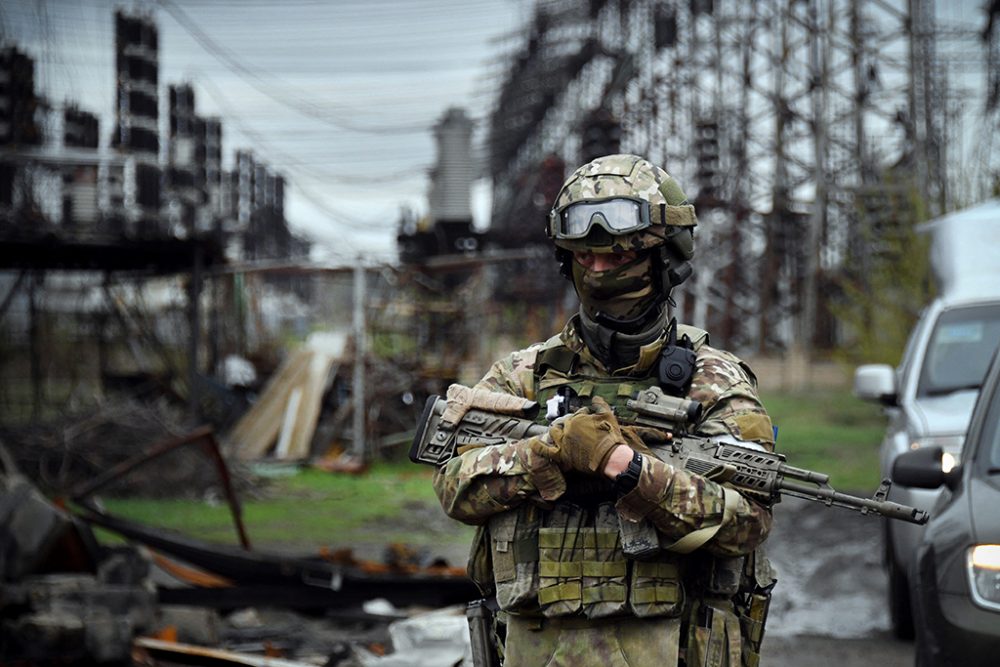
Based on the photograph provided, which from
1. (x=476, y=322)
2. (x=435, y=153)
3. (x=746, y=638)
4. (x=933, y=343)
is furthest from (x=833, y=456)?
(x=746, y=638)

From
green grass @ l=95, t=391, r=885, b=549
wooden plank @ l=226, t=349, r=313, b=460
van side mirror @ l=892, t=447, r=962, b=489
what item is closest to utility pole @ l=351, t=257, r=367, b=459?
green grass @ l=95, t=391, r=885, b=549

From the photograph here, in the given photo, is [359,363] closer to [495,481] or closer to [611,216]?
[611,216]

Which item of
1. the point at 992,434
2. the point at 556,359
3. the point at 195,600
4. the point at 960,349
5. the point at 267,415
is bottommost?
the point at 195,600

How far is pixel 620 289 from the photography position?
3.31 meters

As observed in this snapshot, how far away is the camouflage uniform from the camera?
2.93 meters

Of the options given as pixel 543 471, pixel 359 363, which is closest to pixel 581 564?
pixel 543 471

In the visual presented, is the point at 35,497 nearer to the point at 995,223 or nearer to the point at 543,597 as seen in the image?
the point at 543,597

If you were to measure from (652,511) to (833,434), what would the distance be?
17622 mm

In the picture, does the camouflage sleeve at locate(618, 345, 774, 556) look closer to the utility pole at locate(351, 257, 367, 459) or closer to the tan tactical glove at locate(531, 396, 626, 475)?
the tan tactical glove at locate(531, 396, 626, 475)

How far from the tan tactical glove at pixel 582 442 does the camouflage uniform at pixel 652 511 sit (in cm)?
6

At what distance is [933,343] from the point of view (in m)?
7.86

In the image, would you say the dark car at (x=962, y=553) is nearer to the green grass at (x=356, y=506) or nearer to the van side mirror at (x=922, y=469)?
the van side mirror at (x=922, y=469)

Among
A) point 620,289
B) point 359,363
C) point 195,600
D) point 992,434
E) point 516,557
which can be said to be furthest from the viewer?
point 359,363

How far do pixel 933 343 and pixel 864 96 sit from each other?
58.7 feet
